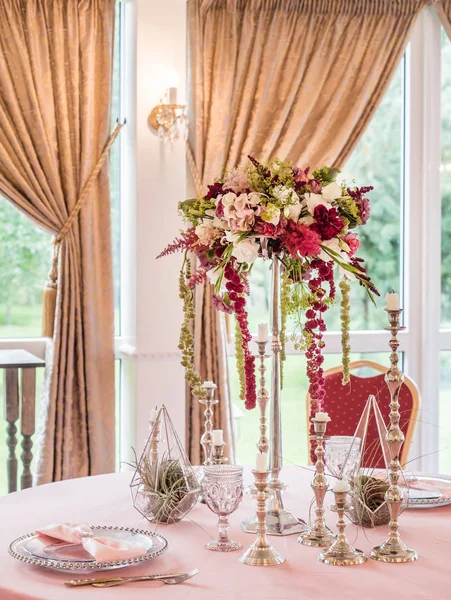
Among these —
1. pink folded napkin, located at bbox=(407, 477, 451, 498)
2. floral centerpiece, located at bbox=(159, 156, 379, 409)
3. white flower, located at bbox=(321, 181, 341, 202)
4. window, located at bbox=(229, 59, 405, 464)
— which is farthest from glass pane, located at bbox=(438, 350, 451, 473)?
white flower, located at bbox=(321, 181, 341, 202)

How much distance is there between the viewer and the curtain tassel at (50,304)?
12.9 feet

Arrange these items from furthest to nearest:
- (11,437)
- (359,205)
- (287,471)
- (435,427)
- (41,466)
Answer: (435,427), (41,466), (11,437), (287,471), (359,205)

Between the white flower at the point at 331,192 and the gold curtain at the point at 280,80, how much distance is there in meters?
2.01

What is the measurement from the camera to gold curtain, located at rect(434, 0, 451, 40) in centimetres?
436

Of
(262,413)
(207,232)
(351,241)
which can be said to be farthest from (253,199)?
(262,413)

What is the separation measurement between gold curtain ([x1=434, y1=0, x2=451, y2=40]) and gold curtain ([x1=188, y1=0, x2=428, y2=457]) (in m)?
0.14

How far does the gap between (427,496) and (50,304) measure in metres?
2.20

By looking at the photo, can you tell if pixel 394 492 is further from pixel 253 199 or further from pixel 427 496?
pixel 253 199

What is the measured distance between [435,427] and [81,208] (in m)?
2.16

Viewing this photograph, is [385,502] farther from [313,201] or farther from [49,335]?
[49,335]

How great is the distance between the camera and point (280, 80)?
4.22 m

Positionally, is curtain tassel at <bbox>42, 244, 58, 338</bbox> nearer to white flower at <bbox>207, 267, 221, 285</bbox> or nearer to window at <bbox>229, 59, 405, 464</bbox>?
window at <bbox>229, 59, 405, 464</bbox>

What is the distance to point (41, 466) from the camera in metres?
3.90

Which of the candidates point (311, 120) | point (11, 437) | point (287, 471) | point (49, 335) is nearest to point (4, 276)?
point (49, 335)
